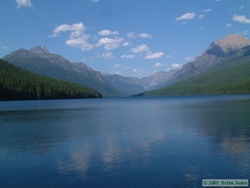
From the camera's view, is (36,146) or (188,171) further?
(36,146)

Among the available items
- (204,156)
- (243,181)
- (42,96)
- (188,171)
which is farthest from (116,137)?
(42,96)

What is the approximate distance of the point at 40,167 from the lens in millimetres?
23812

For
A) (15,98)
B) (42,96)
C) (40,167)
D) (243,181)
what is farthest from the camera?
(42,96)

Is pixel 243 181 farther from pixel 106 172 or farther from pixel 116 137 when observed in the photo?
pixel 116 137

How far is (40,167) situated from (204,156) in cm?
1540

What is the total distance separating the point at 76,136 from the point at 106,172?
18615mm

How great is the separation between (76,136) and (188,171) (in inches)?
852

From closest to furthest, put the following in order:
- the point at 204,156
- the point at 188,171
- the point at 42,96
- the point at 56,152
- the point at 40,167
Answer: the point at 188,171 → the point at 40,167 → the point at 204,156 → the point at 56,152 → the point at 42,96

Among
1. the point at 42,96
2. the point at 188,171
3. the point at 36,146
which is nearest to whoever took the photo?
the point at 188,171

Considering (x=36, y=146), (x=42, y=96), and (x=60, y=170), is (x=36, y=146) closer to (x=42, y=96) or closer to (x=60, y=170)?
(x=60, y=170)

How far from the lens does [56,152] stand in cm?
2919

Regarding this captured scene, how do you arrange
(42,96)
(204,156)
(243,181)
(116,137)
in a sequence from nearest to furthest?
(243,181), (204,156), (116,137), (42,96)

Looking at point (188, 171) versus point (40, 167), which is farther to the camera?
point (40, 167)

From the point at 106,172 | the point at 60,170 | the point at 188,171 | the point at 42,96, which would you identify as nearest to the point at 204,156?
the point at 188,171
